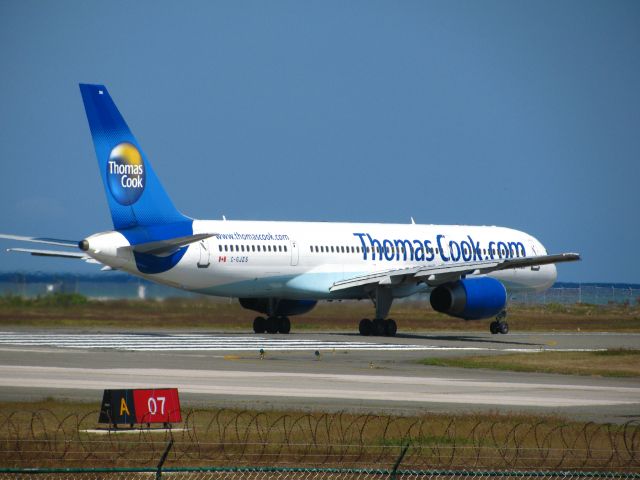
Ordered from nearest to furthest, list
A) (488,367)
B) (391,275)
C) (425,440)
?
(425,440) < (488,367) < (391,275)

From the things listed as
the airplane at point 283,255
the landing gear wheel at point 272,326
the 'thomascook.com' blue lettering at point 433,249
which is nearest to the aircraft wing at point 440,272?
the airplane at point 283,255

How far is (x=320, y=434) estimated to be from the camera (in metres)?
18.3

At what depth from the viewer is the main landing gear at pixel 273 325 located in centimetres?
4916

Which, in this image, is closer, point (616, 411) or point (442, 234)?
point (616, 411)

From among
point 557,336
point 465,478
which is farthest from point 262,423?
point 557,336

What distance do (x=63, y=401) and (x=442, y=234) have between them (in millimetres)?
32883

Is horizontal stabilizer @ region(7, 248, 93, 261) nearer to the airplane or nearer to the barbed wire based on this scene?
the airplane

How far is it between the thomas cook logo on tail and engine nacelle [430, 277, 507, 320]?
1250cm

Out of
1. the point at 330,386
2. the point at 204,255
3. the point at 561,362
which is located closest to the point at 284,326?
the point at 204,255

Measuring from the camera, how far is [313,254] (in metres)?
48.0

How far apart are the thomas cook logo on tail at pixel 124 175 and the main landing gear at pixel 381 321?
37.1 feet

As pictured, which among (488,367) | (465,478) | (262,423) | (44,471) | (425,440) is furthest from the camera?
(488,367)

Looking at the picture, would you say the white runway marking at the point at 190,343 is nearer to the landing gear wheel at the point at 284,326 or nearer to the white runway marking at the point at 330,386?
the landing gear wheel at the point at 284,326

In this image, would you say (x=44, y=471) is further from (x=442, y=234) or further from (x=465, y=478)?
(x=442, y=234)
